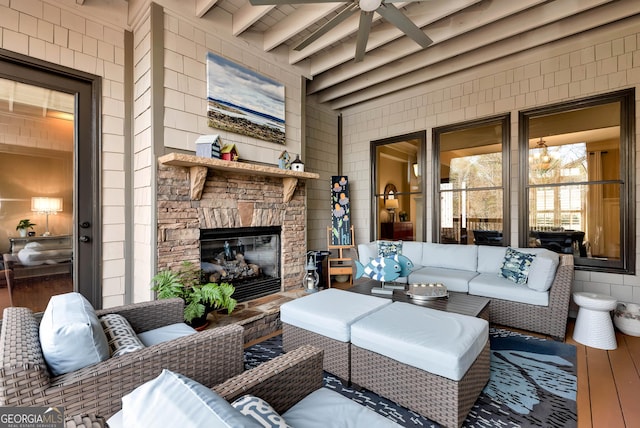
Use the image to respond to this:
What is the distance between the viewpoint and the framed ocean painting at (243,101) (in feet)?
10.4

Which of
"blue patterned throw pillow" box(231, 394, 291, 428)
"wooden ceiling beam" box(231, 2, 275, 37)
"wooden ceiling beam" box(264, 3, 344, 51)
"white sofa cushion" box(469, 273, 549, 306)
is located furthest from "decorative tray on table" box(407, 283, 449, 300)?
"wooden ceiling beam" box(231, 2, 275, 37)

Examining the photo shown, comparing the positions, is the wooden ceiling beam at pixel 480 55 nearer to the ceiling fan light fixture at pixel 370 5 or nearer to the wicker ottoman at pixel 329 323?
the ceiling fan light fixture at pixel 370 5

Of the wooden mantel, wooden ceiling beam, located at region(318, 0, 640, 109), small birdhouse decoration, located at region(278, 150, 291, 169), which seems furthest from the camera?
small birdhouse decoration, located at region(278, 150, 291, 169)

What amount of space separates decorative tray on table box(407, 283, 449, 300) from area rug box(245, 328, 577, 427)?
→ 614 mm

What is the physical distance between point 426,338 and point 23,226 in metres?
3.38

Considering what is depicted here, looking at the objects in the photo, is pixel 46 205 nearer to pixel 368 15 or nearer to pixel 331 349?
pixel 331 349

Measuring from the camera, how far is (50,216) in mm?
2734

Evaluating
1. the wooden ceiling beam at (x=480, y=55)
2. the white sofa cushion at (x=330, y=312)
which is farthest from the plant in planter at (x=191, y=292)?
the wooden ceiling beam at (x=480, y=55)

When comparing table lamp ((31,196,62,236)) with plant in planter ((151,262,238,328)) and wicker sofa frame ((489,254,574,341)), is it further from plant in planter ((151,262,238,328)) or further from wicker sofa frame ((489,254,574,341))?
wicker sofa frame ((489,254,574,341))

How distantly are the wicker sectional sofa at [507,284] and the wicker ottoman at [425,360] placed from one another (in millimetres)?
1306

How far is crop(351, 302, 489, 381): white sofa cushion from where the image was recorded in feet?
5.25

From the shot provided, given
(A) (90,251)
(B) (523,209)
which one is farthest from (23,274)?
(B) (523,209)

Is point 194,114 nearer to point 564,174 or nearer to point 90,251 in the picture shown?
point 90,251

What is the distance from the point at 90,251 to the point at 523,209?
497cm
